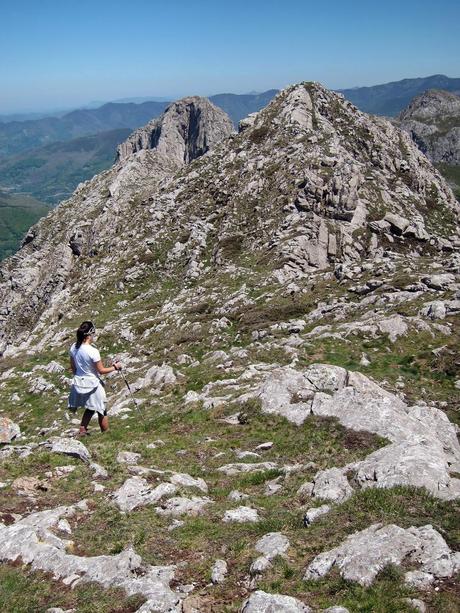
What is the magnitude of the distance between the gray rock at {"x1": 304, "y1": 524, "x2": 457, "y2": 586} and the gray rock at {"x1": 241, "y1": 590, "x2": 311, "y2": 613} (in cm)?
87

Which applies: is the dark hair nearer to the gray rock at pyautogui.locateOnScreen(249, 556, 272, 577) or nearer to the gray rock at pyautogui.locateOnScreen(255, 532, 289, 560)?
the gray rock at pyautogui.locateOnScreen(255, 532, 289, 560)

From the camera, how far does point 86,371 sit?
16.5 m

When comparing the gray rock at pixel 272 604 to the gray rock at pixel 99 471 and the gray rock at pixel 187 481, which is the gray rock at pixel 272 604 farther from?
the gray rock at pixel 99 471

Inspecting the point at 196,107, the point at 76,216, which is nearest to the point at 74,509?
the point at 76,216

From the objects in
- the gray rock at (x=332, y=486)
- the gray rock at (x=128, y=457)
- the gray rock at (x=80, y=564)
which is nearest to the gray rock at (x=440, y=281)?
the gray rock at (x=332, y=486)

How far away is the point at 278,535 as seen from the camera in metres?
10.6

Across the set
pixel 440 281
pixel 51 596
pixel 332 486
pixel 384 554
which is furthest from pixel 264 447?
pixel 440 281

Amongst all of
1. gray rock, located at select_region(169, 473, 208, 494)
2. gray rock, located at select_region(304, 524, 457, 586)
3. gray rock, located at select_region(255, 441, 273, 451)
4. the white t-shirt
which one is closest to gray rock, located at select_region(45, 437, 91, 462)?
the white t-shirt

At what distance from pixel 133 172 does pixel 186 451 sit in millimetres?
88406

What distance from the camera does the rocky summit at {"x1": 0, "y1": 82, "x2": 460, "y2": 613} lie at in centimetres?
937

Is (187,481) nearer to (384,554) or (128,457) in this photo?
(128,457)

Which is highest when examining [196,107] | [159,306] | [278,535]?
[196,107]

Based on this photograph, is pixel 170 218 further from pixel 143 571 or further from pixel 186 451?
pixel 143 571

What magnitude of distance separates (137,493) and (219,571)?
4533 mm
